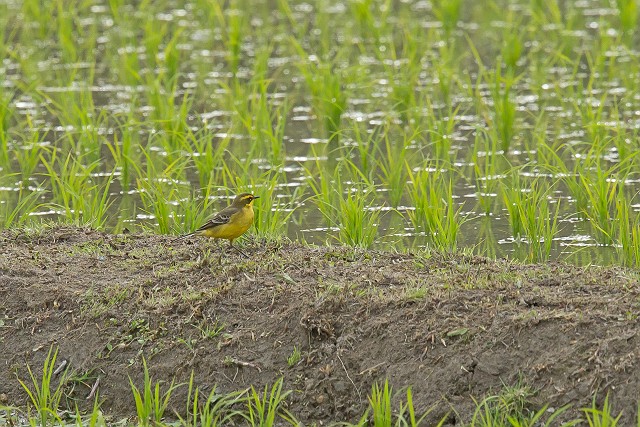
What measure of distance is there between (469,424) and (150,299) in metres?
1.66

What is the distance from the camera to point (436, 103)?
10180 mm

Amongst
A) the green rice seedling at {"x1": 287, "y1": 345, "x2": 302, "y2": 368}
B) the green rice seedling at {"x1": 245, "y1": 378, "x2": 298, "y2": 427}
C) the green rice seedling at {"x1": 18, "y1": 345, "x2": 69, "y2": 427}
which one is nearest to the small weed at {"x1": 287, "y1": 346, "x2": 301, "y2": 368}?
the green rice seedling at {"x1": 287, "y1": 345, "x2": 302, "y2": 368}

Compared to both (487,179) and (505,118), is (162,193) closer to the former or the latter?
(487,179)

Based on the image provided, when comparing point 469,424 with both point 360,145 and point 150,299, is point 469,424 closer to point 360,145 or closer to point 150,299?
point 150,299

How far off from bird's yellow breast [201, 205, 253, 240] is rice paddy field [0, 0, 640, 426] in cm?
13

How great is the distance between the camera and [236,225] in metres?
6.16

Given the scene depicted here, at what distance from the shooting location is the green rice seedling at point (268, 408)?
459 cm

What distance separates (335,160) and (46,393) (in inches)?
175

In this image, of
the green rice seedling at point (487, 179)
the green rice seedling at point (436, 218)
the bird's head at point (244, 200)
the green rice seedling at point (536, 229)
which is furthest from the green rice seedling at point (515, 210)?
the bird's head at point (244, 200)

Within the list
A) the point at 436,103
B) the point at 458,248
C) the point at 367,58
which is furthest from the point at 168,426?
the point at 367,58

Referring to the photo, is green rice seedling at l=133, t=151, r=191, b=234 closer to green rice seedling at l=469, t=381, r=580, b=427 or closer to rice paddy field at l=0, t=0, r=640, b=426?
rice paddy field at l=0, t=0, r=640, b=426

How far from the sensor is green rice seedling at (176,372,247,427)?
4828 millimetres

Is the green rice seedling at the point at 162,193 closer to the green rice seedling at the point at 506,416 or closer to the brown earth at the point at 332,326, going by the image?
the brown earth at the point at 332,326

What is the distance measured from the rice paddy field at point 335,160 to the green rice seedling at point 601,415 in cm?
2
